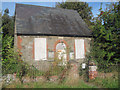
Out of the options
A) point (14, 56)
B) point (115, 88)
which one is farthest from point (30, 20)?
point (115, 88)

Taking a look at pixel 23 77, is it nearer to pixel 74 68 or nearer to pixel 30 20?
pixel 74 68

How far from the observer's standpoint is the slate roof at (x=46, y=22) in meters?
11.0

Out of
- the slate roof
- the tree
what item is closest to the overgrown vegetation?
the slate roof

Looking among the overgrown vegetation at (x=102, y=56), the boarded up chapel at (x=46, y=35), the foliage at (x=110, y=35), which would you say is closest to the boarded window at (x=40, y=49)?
the boarded up chapel at (x=46, y=35)

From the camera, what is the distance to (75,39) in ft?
39.9

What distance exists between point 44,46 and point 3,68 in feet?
17.0

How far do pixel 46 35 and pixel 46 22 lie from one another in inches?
74.6

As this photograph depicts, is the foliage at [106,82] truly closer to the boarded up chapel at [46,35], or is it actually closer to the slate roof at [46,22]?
the boarded up chapel at [46,35]

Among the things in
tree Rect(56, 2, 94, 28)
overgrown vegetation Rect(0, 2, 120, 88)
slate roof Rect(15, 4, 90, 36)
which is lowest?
overgrown vegetation Rect(0, 2, 120, 88)

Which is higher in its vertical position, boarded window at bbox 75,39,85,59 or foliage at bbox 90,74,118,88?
boarded window at bbox 75,39,85,59

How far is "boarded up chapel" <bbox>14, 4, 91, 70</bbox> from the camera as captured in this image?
417 inches

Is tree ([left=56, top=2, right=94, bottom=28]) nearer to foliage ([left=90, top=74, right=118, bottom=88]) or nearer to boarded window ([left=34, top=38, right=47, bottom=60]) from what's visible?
boarded window ([left=34, top=38, right=47, bottom=60])

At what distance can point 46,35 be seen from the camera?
36.5ft

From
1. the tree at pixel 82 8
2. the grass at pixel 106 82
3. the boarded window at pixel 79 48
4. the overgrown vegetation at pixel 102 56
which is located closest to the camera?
the grass at pixel 106 82
